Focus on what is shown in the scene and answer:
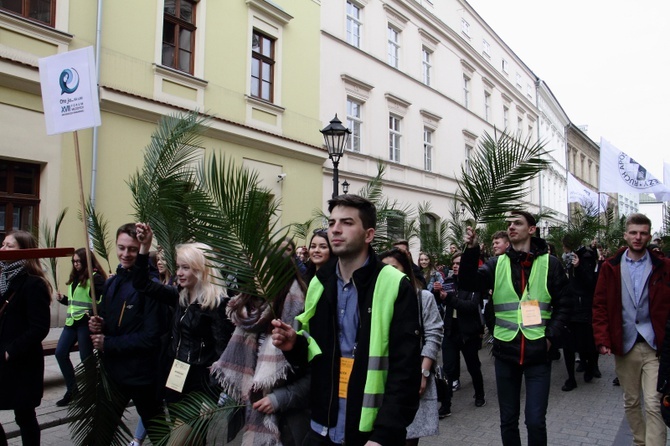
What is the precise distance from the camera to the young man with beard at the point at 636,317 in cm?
421

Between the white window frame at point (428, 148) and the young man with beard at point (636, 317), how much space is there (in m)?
17.9

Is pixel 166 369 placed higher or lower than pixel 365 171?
lower

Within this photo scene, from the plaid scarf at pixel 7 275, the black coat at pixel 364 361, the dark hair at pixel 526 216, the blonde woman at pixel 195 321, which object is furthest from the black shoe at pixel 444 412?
the plaid scarf at pixel 7 275

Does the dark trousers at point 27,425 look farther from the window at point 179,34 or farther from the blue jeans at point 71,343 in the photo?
the window at point 179,34

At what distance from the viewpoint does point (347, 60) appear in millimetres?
17859

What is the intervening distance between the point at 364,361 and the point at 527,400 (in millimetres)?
1976

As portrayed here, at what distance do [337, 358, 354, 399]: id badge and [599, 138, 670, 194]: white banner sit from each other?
13.4 m

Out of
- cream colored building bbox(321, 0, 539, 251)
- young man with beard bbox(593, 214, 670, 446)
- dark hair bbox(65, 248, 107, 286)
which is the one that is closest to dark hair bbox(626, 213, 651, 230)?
young man with beard bbox(593, 214, 670, 446)

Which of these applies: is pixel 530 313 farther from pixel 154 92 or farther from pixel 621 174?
pixel 621 174

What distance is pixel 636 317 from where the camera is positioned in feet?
14.2

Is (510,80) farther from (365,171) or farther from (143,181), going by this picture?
(143,181)

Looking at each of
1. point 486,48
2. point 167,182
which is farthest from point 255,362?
point 486,48

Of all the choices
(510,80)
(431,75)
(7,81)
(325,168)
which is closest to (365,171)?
(325,168)

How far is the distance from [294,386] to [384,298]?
963 mm
